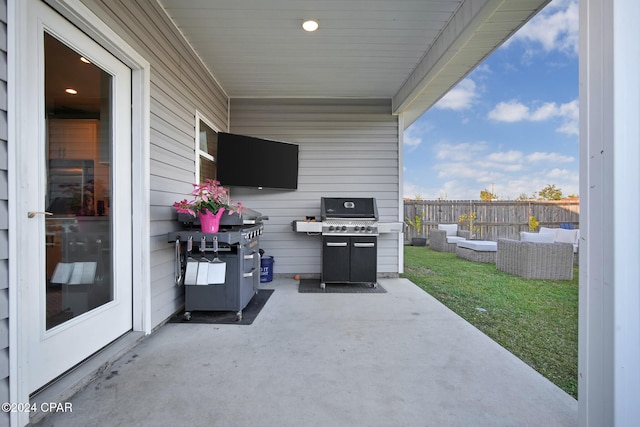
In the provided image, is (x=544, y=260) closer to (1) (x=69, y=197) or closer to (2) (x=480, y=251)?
(2) (x=480, y=251)

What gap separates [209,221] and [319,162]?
253 centimetres

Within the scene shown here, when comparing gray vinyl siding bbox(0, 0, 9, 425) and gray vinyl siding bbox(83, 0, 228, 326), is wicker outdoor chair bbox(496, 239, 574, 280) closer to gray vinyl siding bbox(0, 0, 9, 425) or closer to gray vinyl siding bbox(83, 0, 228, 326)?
gray vinyl siding bbox(83, 0, 228, 326)

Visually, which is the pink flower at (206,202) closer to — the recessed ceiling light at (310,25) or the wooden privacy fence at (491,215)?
the recessed ceiling light at (310,25)

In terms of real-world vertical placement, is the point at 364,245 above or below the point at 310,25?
below

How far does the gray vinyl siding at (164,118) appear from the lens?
2.32m

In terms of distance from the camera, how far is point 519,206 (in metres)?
9.48

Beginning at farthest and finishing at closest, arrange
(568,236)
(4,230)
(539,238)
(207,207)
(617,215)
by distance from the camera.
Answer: (568,236), (539,238), (207,207), (4,230), (617,215)

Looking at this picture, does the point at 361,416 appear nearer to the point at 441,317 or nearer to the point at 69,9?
the point at 441,317

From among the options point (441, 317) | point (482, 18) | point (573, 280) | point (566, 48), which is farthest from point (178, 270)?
point (566, 48)

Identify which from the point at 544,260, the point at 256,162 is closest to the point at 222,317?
the point at 256,162

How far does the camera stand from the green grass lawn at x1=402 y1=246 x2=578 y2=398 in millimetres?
2109

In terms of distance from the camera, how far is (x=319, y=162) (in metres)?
4.83

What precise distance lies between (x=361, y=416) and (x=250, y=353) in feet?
3.25

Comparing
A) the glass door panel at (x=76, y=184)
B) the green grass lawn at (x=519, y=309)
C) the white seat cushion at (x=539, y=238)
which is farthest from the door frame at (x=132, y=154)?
the white seat cushion at (x=539, y=238)
